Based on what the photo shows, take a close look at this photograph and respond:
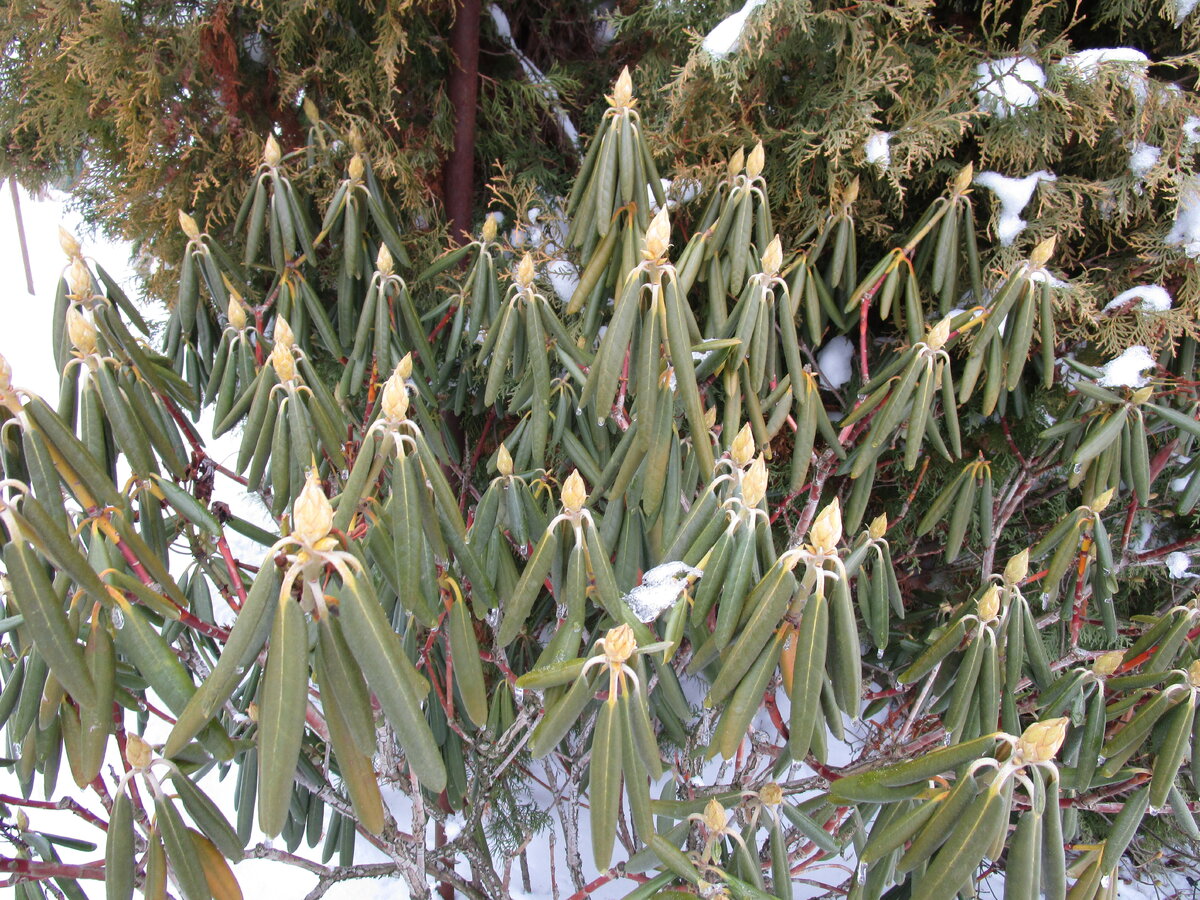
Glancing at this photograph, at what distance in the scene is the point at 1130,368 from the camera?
112cm

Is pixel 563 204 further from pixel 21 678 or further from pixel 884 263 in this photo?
pixel 21 678

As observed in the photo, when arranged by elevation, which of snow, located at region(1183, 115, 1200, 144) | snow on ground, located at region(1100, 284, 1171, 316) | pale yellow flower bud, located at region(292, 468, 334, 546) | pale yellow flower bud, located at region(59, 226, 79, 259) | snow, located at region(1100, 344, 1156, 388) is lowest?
snow, located at region(1100, 344, 1156, 388)

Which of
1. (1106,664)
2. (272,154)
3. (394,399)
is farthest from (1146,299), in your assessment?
(272,154)

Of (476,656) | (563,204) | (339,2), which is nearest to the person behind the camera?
(476,656)

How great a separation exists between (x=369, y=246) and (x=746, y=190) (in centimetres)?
76

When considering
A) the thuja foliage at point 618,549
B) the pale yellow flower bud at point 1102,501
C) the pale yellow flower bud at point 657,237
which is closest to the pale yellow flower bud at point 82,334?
the thuja foliage at point 618,549

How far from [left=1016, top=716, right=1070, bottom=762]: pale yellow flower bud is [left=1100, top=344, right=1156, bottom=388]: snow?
0.75m

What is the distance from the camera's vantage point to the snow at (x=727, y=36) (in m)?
1.04

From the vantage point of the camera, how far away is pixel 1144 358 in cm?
112

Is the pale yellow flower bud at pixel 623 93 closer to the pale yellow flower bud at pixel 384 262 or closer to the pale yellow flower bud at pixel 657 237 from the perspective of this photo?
the pale yellow flower bud at pixel 657 237

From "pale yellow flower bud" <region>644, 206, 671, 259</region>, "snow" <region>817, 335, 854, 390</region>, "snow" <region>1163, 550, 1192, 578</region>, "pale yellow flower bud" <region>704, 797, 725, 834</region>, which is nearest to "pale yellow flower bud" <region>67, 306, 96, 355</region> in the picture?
"pale yellow flower bud" <region>644, 206, 671, 259</region>

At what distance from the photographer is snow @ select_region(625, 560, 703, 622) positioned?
77 cm

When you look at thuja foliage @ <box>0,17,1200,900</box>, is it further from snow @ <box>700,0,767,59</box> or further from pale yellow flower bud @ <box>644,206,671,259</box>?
snow @ <box>700,0,767,59</box>

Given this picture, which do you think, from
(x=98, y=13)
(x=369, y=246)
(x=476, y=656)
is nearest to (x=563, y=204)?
(x=369, y=246)
